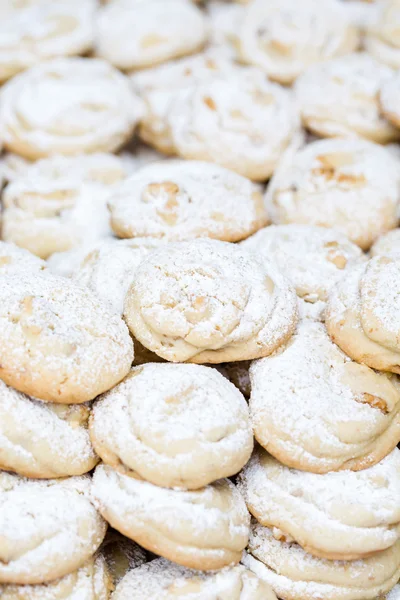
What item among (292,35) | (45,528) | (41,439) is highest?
(292,35)

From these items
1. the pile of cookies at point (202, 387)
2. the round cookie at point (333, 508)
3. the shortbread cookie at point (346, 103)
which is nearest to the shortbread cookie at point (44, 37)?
the pile of cookies at point (202, 387)

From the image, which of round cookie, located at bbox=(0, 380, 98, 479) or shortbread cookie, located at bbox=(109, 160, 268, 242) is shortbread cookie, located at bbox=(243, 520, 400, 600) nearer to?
round cookie, located at bbox=(0, 380, 98, 479)

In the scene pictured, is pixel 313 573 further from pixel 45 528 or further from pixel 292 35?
pixel 292 35

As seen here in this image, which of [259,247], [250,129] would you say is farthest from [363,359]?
[250,129]

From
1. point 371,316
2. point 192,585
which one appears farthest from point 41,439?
point 371,316

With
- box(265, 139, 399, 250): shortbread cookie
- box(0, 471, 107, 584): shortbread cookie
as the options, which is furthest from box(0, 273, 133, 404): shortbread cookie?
box(265, 139, 399, 250): shortbread cookie

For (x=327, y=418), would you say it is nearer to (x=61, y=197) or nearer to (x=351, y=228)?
(x=351, y=228)

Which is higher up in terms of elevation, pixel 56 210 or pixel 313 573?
pixel 56 210
